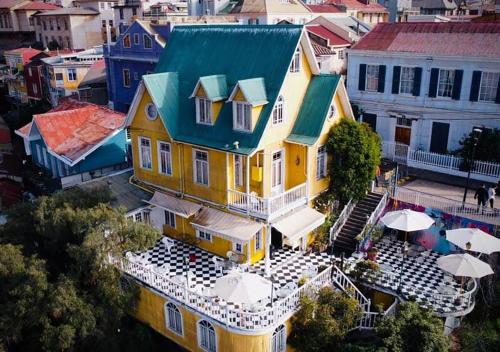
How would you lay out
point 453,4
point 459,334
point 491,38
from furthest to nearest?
point 453,4
point 491,38
point 459,334

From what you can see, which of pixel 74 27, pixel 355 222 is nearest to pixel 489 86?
pixel 355 222

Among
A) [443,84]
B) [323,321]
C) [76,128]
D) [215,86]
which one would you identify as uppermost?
[215,86]

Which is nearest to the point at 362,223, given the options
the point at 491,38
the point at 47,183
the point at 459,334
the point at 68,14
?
the point at 459,334

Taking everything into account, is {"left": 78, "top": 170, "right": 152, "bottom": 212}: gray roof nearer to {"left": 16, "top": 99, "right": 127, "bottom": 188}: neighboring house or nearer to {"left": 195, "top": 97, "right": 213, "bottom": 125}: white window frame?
{"left": 16, "top": 99, "right": 127, "bottom": 188}: neighboring house

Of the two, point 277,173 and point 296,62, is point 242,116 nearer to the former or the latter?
point 277,173

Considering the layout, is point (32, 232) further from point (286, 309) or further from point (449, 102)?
point (449, 102)

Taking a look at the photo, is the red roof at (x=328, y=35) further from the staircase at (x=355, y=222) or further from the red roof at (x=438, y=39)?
the staircase at (x=355, y=222)
